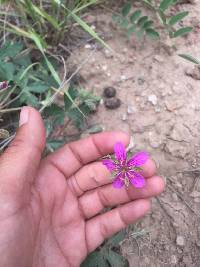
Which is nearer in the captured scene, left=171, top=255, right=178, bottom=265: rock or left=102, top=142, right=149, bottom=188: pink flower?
left=102, top=142, right=149, bottom=188: pink flower

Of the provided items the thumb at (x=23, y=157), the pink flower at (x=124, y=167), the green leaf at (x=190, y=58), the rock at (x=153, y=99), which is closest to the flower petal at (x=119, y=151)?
the pink flower at (x=124, y=167)

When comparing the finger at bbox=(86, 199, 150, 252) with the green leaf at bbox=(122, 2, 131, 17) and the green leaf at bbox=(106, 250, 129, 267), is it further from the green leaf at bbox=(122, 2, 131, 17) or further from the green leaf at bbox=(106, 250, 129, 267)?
the green leaf at bbox=(122, 2, 131, 17)

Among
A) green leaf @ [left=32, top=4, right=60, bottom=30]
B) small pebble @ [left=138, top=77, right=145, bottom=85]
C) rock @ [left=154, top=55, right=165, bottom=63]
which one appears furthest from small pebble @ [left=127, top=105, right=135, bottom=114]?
green leaf @ [left=32, top=4, right=60, bottom=30]

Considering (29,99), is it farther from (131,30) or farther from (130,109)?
(131,30)

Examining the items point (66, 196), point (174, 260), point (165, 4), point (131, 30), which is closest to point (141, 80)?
point (131, 30)

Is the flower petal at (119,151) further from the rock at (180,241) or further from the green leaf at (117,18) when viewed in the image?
the green leaf at (117,18)

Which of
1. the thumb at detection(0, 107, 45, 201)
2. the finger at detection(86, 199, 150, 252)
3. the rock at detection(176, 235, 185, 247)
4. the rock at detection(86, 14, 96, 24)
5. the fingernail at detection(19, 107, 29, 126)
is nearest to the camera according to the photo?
the thumb at detection(0, 107, 45, 201)
